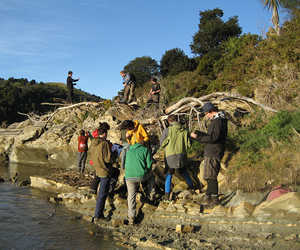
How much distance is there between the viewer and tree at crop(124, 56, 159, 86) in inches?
895

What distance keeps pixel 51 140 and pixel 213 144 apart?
11.3 metres

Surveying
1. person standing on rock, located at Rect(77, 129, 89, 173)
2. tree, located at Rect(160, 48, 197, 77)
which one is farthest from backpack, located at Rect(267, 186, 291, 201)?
tree, located at Rect(160, 48, 197, 77)

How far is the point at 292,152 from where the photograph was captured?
21.0ft

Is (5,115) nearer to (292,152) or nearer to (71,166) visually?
(71,166)

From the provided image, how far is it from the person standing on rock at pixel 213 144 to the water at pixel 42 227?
217cm

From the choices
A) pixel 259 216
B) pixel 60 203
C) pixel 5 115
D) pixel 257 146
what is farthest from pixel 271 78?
pixel 5 115

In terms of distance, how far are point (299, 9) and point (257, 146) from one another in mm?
→ 10341

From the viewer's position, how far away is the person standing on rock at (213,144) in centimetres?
555

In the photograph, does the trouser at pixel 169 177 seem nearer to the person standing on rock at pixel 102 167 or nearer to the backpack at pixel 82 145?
the person standing on rock at pixel 102 167

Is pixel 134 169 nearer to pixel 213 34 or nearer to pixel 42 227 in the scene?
pixel 42 227

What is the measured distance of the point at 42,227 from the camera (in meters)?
6.12

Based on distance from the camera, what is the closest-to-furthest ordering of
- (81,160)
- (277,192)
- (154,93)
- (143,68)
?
(277,192) < (81,160) < (154,93) < (143,68)

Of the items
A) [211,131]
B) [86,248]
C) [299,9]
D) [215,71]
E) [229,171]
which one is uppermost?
[299,9]

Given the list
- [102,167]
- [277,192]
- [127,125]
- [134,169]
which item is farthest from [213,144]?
[102,167]
